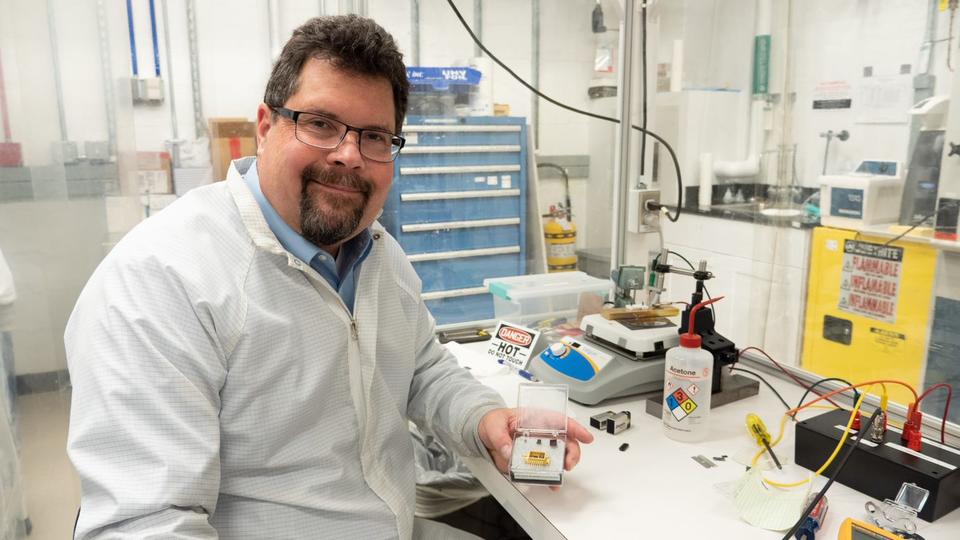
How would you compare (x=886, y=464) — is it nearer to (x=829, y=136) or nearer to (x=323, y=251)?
(x=323, y=251)

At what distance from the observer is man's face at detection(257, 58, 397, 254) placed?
1025mm

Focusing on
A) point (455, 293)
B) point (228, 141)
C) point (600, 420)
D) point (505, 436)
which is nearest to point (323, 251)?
point (505, 436)

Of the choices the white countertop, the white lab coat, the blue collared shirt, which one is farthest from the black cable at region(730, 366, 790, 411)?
the blue collared shirt

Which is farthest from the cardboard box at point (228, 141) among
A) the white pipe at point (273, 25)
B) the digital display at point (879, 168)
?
the digital display at point (879, 168)

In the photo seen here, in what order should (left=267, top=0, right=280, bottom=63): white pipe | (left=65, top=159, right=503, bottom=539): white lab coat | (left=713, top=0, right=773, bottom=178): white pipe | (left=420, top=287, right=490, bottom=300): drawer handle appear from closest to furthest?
(left=65, top=159, right=503, bottom=539): white lab coat, (left=420, top=287, right=490, bottom=300): drawer handle, (left=713, top=0, right=773, bottom=178): white pipe, (left=267, top=0, right=280, bottom=63): white pipe

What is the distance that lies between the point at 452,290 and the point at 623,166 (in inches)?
41.5

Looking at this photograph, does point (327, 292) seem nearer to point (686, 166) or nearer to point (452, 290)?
point (452, 290)

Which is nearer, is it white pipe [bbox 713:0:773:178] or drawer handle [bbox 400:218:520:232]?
drawer handle [bbox 400:218:520:232]

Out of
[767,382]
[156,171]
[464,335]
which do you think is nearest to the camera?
[767,382]

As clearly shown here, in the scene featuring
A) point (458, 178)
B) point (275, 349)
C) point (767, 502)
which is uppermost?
point (458, 178)

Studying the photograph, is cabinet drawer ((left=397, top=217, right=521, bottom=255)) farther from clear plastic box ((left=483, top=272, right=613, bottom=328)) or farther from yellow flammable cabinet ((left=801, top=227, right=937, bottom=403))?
yellow flammable cabinet ((left=801, top=227, right=937, bottom=403))

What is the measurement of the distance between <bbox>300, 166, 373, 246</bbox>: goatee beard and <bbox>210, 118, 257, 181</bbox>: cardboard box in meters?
2.39

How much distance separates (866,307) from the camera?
81.4 inches

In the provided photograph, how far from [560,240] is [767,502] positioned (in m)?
2.37
